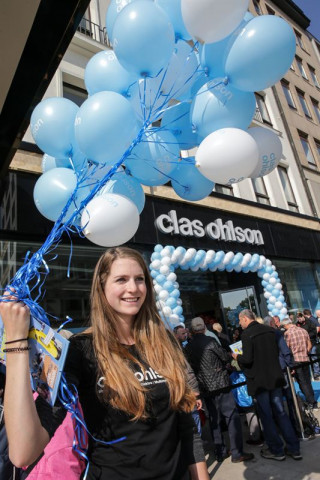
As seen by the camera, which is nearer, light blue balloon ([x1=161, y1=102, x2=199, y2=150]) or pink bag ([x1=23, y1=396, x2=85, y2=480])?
pink bag ([x1=23, y1=396, x2=85, y2=480])

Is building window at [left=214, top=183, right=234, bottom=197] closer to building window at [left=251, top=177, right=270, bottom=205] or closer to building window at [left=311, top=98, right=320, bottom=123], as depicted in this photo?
building window at [left=251, top=177, right=270, bottom=205]

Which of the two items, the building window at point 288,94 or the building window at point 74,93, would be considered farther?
the building window at point 288,94

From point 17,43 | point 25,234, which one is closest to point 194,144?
point 17,43

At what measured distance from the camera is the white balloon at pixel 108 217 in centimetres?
248

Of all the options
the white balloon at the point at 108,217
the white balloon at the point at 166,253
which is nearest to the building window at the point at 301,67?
the white balloon at the point at 166,253

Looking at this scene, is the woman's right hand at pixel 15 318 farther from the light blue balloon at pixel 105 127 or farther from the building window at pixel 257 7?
the building window at pixel 257 7

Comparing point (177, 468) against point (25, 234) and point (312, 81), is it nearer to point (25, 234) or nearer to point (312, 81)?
point (25, 234)

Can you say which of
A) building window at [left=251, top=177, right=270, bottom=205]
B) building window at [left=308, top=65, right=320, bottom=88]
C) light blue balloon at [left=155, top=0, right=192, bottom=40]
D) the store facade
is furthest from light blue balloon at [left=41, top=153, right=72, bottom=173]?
building window at [left=308, top=65, right=320, bottom=88]

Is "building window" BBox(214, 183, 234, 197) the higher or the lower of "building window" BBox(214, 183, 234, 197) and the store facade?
the higher

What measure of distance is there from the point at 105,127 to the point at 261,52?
1220 mm

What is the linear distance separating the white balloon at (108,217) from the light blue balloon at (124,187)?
128 mm

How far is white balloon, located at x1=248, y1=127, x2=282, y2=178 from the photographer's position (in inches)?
113

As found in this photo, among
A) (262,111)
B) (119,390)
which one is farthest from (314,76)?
(119,390)

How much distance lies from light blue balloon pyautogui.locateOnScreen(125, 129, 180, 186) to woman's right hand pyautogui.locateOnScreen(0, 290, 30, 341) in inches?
73.2
